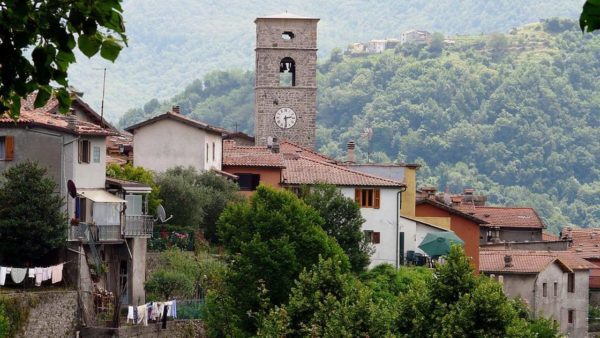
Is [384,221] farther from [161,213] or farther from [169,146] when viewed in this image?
[161,213]

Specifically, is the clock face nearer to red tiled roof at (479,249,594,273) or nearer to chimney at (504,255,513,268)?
red tiled roof at (479,249,594,273)

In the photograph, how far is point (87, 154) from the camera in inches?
1785

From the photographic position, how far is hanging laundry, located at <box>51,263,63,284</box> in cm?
4138

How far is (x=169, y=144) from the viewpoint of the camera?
60.2m

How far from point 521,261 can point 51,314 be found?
1484 inches

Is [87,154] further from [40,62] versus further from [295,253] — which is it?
[40,62]

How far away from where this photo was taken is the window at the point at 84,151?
147ft

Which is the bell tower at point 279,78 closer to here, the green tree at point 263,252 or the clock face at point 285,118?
the clock face at point 285,118

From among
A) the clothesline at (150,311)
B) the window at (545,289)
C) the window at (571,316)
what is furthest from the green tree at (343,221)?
the window at (571,316)

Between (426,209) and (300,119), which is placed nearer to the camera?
(426,209)

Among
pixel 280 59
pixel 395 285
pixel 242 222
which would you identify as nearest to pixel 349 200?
pixel 395 285

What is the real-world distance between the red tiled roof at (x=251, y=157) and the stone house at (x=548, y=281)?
34.0 feet

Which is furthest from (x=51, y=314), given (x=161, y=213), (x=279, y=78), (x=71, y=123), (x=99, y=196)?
(x=279, y=78)

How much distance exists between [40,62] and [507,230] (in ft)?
263
